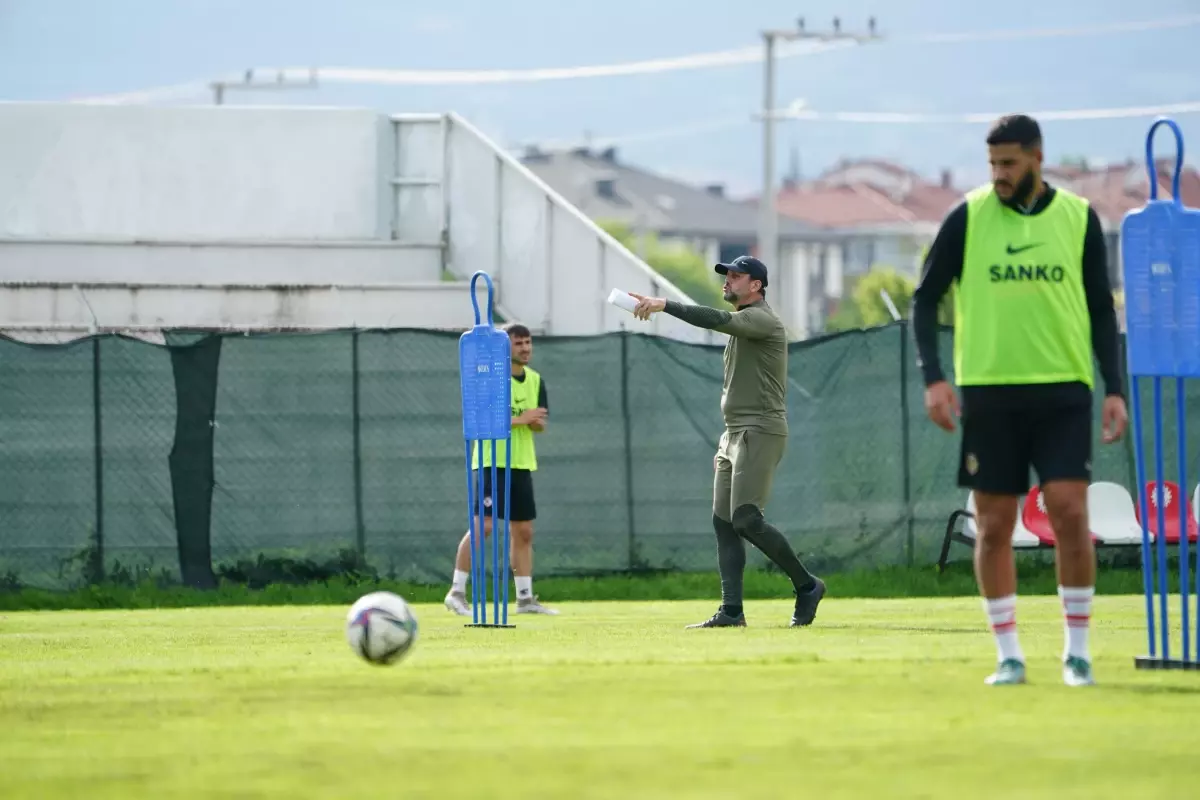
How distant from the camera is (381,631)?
8.91 m

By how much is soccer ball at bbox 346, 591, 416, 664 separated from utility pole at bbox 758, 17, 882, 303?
46218 millimetres

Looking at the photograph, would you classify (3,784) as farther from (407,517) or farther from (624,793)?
(407,517)

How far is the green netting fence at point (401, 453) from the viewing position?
18.0m

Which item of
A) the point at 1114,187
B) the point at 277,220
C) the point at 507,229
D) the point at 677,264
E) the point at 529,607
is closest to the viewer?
the point at 529,607

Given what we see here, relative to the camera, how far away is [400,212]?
1261 inches

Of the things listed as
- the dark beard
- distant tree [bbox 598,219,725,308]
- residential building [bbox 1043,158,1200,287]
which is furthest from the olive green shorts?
residential building [bbox 1043,158,1200,287]

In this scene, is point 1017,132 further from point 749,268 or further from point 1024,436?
point 749,268

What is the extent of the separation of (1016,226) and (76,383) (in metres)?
12.0

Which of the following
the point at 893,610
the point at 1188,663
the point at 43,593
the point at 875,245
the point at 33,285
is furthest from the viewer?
the point at 875,245

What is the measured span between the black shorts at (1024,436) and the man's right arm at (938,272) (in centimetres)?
21

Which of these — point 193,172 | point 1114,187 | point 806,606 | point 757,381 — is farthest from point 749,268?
point 1114,187

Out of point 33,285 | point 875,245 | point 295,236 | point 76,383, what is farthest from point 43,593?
point 875,245

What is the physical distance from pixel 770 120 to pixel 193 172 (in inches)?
1171

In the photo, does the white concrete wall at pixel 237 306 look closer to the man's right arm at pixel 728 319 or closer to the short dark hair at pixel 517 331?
the short dark hair at pixel 517 331
